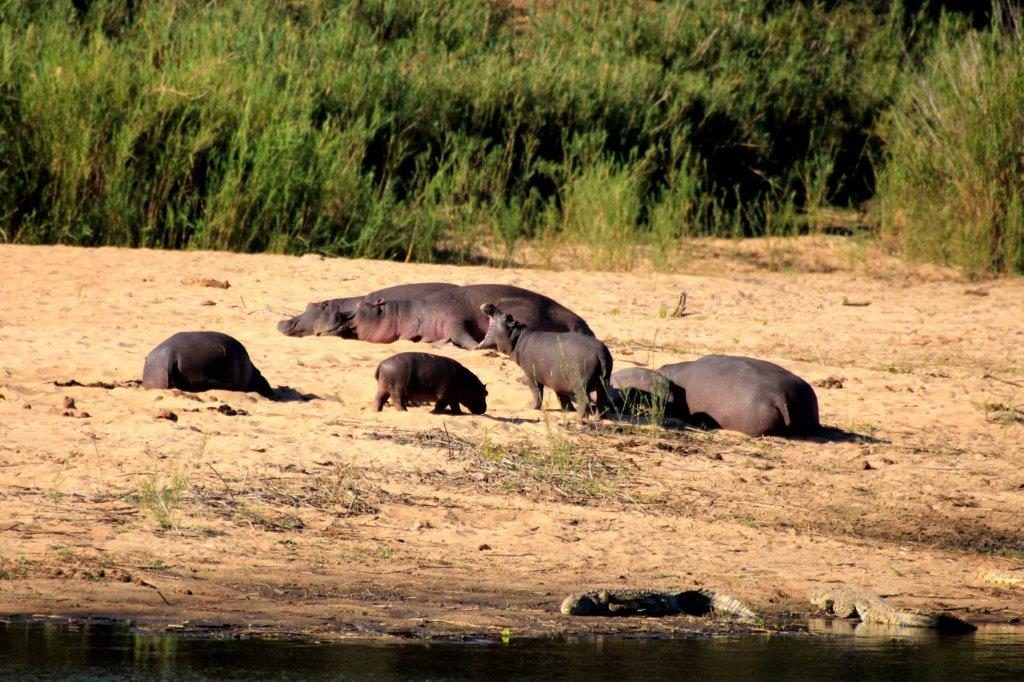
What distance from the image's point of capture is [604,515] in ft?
22.1

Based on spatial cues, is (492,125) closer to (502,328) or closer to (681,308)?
(681,308)

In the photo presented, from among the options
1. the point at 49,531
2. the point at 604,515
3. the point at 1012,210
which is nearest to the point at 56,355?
the point at 49,531

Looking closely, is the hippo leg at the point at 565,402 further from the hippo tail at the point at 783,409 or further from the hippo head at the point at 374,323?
the hippo head at the point at 374,323

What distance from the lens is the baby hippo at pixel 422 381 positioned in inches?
314

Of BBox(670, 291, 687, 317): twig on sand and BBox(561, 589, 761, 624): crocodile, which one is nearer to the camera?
BBox(561, 589, 761, 624): crocodile

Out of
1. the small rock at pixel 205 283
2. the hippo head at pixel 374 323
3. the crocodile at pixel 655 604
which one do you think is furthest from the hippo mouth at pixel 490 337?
the crocodile at pixel 655 604

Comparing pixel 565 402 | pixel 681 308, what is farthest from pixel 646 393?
pixel 681 308

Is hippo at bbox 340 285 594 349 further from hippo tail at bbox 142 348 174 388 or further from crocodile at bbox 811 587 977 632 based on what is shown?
crocodile at bbox 811 587 977 632

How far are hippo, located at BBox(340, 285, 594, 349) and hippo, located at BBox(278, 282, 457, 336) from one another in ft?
0.26

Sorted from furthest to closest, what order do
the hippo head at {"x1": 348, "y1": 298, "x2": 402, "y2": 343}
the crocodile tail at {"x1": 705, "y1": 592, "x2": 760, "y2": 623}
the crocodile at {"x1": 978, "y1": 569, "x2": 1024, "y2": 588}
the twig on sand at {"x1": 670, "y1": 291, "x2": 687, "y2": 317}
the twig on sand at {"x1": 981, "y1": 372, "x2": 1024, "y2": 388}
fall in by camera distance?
the twig on sand at {"x1": 670, "y1": 291, "x2": 687, "y2": 317} < the hippo head at {"x1": 348, "y1": 298, "x2": 402, "y2": 343} < the twig on sand at {"x1": 981, "y1": 372, "x2": 1024, "y2": 388} < the crocodile at {"x1": 978, "y1": 569, "x2": 1024, "y2": 588} < the crocodile tail at {"x1": 705, "y1": 592, "x2": 760, "y2": 623}

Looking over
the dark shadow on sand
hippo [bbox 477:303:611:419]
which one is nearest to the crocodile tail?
hippo [bbox 477:303:611:419]

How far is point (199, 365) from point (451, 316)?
2659 millimetres

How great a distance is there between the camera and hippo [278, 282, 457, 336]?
1021cm

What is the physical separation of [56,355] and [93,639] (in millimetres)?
3950
